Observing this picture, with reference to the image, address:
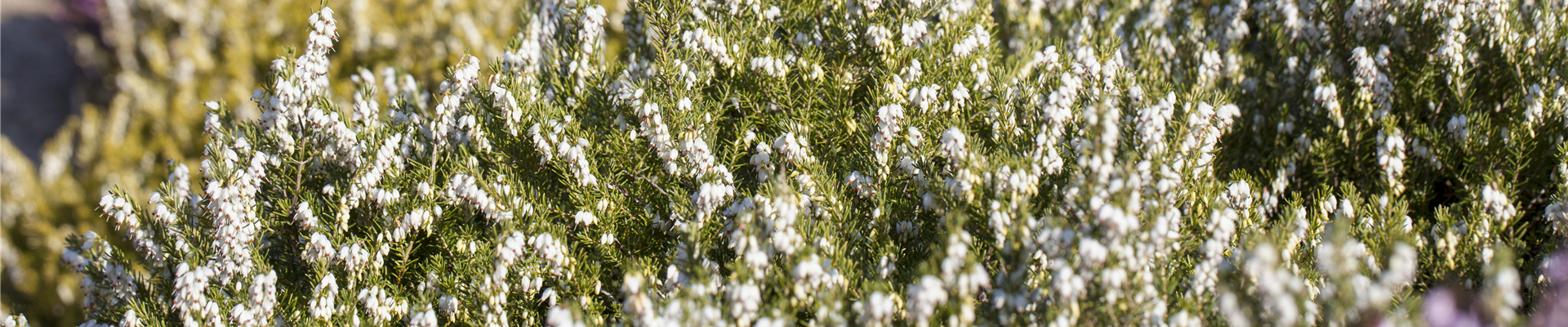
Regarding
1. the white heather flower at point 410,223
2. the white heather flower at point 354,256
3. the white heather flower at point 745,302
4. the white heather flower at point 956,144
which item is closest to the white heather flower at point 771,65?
the white heather flower at point 956,144

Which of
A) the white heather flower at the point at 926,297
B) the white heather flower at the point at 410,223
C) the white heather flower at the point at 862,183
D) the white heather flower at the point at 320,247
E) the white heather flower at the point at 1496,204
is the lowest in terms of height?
the white heather flower at the point at 926,297

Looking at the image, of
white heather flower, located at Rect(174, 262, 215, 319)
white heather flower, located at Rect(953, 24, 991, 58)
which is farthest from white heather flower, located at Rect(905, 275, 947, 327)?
white heather flower, located at Rect(174, 262, 215, 319)

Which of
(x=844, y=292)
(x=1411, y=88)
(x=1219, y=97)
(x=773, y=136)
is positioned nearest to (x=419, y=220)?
(x=773, y=136)

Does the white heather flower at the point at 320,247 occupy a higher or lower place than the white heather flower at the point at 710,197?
higher

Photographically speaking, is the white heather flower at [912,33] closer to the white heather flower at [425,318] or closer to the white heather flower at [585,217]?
the white heather flower at [585,217]

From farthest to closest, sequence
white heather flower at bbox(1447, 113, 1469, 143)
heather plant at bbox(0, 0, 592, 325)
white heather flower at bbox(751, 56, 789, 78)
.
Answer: heather plant at bbox(0, 0, 592, 325)
white heather flower at bbox(1447, 113, 1469, 143)
white heather flower at bbox(751, 56, 789, 78)

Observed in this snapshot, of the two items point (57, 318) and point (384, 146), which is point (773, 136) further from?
point (57, 318)

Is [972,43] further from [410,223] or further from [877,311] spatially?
[410,223]

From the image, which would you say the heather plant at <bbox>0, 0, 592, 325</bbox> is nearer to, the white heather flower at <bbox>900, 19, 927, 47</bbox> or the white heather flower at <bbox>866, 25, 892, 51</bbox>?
the white heather flower at <bbox>866, 25, 892, 51</bbox>

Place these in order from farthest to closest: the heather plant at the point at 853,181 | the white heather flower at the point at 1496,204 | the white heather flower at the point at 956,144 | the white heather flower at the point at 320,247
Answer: the white heather flower at the point at 320,247 → the white heather flower at the point at 1496,204 → the white heather flower at the point at 956,144 → the heather plant at the point at 853,181
